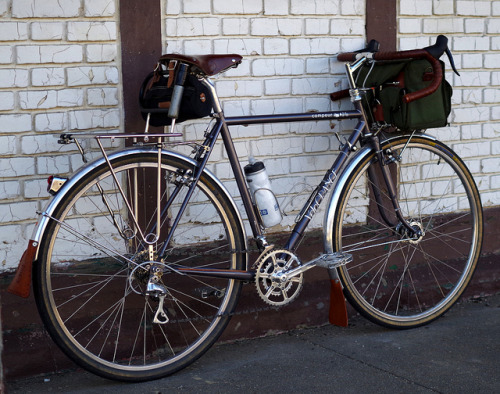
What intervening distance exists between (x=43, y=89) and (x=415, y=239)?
6.86 ft

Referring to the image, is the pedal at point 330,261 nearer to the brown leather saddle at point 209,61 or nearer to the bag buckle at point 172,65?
the brown leather saddle at point 209,61

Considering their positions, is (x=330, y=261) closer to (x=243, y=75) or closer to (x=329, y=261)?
(x=329, y=261)

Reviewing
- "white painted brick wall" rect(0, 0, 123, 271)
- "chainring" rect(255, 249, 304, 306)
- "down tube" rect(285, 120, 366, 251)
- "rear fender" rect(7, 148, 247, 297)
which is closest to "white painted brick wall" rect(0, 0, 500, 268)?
"white painted brick wall" rect(0, 0, 123, 271)

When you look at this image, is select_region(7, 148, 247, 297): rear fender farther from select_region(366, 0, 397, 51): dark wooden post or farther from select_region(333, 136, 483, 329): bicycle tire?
select_region(366, 0, 397, 51): dark wooden post

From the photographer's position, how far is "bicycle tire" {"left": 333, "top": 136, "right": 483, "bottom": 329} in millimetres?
4277

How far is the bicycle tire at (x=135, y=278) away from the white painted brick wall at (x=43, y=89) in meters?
0.21

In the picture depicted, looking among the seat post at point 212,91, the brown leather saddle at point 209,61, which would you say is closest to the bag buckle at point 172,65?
the brown leather saddle at point 209,61

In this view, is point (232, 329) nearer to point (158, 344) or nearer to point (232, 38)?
point (158, 344)

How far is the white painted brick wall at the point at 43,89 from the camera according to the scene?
11.5 ft

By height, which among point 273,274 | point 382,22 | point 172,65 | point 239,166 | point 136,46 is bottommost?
point 273,274

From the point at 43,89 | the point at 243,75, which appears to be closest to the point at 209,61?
the point at 243,75

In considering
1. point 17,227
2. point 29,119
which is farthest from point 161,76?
point 17,227

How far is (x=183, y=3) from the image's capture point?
3857 millimetres

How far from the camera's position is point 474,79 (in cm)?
486
